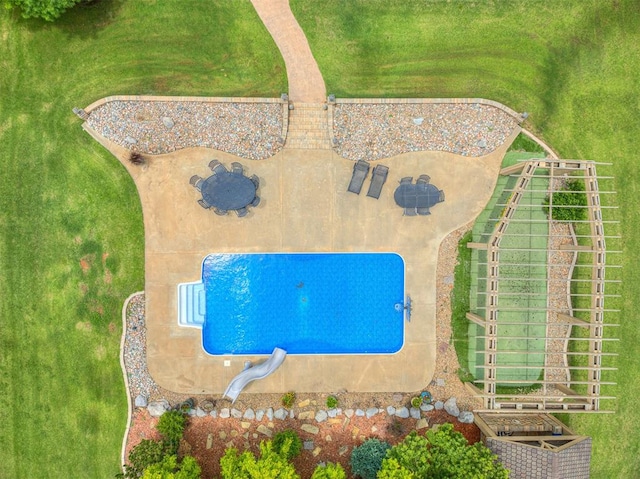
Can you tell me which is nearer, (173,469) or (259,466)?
(259,466)

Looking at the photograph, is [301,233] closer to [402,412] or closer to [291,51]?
[291,51]

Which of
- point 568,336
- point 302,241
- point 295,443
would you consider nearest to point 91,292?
point 302,241

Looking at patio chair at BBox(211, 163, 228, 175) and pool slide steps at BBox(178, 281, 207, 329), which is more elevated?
patio chair at BBox(211, 163, 228, 175)

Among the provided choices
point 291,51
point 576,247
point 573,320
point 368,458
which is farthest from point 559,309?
point 291,51

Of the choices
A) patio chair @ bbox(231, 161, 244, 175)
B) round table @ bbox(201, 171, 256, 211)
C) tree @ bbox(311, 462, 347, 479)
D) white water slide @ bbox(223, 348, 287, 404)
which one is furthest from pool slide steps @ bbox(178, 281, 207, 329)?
tree @ bbox(311, 462, 347, 479)

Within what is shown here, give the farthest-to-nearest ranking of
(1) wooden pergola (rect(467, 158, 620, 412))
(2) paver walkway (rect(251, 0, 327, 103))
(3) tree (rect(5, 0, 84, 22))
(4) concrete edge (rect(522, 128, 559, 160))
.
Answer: (4) concrete edge (rect(522, 128, 559, 160))
(2) paver walkway (rect(251, 0, 327, 103))
(1) wooden pergola (rect(467, 158, 620, 412))
(3) tree (rect(5, 0, 84, 22))

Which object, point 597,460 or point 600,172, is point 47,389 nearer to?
point 597,460

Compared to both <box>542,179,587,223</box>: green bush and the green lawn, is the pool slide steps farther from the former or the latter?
<box>542,179,587,223</box>: green bush

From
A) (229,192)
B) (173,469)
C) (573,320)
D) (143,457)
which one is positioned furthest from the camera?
(229,192)
